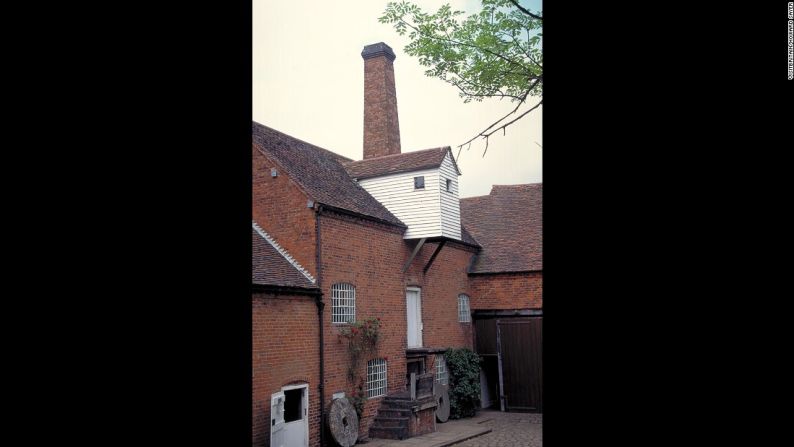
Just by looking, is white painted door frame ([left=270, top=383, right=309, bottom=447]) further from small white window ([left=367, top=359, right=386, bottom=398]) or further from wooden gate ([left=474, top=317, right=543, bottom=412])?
wooden gate ([left=474, top=317, right=543, bottom=412])

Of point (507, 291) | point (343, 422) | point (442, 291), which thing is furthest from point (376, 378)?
point (507, 291)

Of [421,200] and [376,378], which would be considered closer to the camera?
[376,378]

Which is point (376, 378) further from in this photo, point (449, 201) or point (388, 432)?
point (449, 201)

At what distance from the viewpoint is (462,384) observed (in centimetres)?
1911

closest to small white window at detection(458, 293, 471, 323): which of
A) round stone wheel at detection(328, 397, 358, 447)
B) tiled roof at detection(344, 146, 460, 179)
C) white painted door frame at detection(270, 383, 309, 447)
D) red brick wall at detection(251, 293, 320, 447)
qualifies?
tiled roof at detection(344, 146, 460, 179)

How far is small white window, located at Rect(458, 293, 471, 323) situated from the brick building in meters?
0.03

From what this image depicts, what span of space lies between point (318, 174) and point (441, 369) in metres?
7.03

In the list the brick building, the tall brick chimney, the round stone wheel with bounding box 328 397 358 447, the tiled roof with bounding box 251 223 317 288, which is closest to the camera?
the tiled roof with bounding box 251 223 317 288

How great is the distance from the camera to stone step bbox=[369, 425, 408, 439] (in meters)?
15.3
